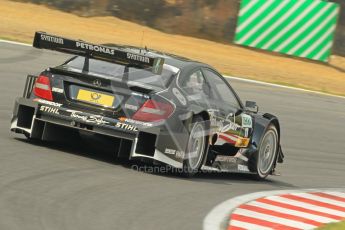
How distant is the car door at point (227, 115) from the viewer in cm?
982

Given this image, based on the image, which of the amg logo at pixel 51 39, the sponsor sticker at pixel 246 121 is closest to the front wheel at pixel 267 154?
the sponsor sticker at pixel 246 121

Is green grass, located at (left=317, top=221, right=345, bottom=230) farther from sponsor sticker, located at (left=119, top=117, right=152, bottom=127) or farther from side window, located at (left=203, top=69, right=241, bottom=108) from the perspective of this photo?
side window, located at (left=203, top=69, right=241, bottom=108)

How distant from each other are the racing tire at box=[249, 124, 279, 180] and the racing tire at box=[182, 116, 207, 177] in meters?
1.17

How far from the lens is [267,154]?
10859 mm

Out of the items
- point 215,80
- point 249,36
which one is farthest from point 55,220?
point 249,36

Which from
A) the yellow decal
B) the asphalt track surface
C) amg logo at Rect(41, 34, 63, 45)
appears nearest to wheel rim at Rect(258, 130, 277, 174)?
the asphalt track surface

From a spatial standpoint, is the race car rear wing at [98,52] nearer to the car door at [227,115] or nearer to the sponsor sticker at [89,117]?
the sponsor sticker at [89,117]

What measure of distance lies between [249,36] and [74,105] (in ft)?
48.2

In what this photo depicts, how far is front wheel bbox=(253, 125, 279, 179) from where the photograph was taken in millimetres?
10617

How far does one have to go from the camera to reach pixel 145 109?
29.5 feet

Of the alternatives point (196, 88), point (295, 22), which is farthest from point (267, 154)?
point (295, 22)

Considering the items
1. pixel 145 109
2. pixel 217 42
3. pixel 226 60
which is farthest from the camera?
pixel 217 42

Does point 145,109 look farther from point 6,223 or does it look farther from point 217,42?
point 217,42

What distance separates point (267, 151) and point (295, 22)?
12244 mm
